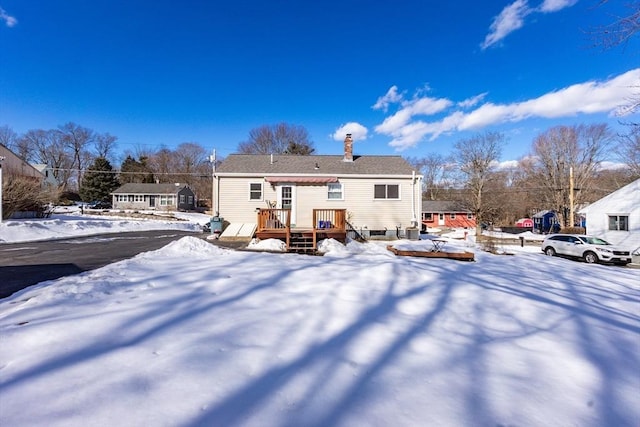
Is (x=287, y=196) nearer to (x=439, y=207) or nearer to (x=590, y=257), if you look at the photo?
(x=590, y=257)

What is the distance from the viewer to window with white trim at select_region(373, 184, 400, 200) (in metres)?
14.7

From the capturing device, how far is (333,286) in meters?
4.76

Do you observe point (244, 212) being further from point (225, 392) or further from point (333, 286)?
point (225, 392)

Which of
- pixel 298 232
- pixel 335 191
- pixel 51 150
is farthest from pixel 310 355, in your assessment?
pixel 51 150

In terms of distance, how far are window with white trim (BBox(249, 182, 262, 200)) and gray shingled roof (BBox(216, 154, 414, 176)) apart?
0.59m

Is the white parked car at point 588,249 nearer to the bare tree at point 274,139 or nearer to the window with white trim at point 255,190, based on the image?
the window with white trim at point 255,190

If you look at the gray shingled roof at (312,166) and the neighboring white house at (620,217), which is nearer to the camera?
the gray shingled roof at (312,166)

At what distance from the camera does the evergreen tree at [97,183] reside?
45.2 meters

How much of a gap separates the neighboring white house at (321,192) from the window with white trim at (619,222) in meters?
13.8

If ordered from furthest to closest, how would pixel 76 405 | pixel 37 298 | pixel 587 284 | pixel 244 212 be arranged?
1. pixel 244 212
2. pixel 587 284
3. pixel 37 298
4. pixel 76 405

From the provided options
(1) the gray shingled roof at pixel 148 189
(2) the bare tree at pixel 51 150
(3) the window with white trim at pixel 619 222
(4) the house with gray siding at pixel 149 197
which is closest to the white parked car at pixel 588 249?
(3) the window with white trim at pixel 619 222

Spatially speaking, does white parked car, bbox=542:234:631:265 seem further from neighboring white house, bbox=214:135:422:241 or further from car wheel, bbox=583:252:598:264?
neighboring white house, bbox=214:135:422:241

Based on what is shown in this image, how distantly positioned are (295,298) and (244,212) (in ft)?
35.1

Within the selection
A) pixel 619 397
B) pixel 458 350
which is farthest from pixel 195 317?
pixel 619 397
